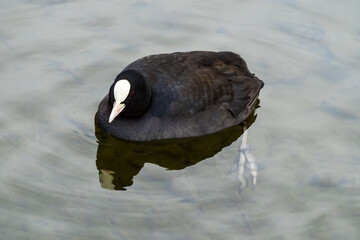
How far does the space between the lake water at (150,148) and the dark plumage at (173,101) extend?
33 centimetres

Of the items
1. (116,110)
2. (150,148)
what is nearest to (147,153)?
(150,148)

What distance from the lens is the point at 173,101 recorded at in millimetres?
7098

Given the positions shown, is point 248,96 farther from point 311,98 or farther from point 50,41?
point 50,41

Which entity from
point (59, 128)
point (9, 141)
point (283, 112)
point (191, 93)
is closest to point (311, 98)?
point (283, 112)

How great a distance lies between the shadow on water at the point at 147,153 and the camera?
6.63m

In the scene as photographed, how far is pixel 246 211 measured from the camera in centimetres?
601

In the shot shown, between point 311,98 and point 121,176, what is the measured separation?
262 centimetres

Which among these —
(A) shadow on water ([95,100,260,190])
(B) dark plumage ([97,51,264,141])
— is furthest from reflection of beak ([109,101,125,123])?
(A) shadow on water ([95,100,260,190])

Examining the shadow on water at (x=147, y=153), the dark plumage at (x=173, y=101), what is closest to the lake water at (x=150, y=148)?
the shadow on water at (x=147, y=153)

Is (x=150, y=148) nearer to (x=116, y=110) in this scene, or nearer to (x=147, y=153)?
(x=147, y=153)

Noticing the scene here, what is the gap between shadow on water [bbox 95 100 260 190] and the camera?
6.63 metres

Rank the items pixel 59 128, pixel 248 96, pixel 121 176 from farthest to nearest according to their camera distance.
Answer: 1. pixel 248 96
2. pixel 59 128
3. pixel 121 176

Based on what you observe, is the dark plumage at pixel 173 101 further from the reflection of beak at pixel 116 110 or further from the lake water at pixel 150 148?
the lake water at pixel 150 148

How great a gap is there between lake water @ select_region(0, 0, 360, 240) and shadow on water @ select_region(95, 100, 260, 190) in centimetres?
10
